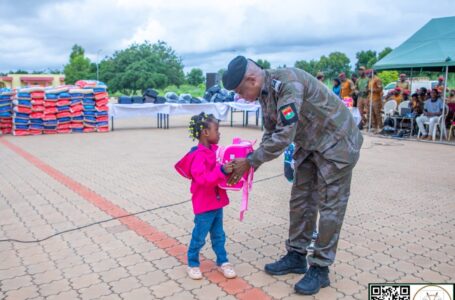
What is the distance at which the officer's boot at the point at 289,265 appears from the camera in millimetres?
3586

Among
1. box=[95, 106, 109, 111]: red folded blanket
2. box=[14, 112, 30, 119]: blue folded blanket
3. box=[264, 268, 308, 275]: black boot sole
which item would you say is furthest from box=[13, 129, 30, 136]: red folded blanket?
box=[264, 268, 308, 275]: black boot sole

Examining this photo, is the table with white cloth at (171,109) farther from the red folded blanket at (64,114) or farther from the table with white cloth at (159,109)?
the red folded blanket at (64,114)

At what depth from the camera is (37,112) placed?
13617mm

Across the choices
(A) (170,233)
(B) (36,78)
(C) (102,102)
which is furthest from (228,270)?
(B) (36,78)

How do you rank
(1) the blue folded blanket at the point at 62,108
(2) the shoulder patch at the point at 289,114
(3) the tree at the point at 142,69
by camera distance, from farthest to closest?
(3) the tree at the point at 142,69 → (1) the blue folded blanket at the point at 62,108 → (2) the shoulder patch at the point at 289,114

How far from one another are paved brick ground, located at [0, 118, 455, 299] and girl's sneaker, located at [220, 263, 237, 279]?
6cm

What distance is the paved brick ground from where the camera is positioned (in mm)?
3426

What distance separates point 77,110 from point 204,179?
12.0m

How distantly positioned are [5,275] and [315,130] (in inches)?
108

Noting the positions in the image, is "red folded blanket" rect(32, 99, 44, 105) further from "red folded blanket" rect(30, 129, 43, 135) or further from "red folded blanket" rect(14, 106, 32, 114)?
"red folded blanket" rect(30, 129, 43, 135)

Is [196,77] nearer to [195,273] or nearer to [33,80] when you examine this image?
[33,80]

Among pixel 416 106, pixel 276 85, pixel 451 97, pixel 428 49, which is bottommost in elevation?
pixel 416 106

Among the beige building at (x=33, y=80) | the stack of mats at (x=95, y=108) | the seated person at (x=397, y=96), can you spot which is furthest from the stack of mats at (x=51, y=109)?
the beige building at (x=33, y=80)

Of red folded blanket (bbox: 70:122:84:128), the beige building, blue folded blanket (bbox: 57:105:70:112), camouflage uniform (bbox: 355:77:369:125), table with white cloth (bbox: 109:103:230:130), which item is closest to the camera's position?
blue folded blanket (bbox: 57:105:70:112)
